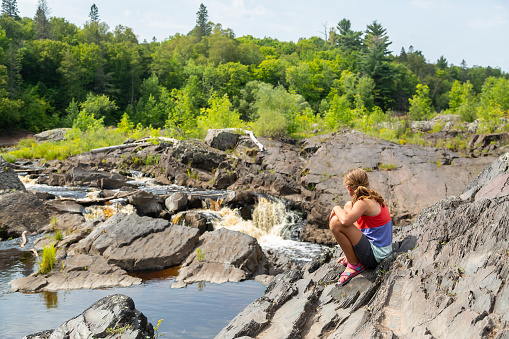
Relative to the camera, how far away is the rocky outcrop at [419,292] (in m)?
3.60

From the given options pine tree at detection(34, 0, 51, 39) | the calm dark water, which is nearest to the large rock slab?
the calm dark water

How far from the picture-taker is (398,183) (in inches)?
587

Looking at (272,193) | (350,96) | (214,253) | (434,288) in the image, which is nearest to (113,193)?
(272,193)

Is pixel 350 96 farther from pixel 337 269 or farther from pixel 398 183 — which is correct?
pixel 337 269

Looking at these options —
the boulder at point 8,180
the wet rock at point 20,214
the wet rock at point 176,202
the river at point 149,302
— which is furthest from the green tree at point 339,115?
the wet rock at point 20,214

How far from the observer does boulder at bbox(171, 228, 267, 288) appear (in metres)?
8.68

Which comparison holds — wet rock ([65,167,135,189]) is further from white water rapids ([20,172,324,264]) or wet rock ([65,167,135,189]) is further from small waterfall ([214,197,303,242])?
small waterfall ([214,197,303,242])

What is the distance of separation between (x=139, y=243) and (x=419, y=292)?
701cm

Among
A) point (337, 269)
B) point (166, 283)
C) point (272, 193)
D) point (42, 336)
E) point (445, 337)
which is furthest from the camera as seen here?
point (272, 193)

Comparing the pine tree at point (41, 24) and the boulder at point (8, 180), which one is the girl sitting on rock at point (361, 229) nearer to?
the boulder at point (8, 180)

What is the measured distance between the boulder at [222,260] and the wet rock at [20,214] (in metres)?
5.20

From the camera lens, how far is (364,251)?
5.04 metres

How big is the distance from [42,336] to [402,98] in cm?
6549

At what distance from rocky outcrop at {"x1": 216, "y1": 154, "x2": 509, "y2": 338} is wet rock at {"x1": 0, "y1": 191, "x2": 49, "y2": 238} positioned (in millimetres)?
8647
